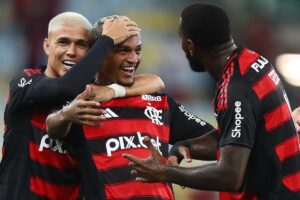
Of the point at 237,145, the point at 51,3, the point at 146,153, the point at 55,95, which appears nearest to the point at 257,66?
the point at 237,145

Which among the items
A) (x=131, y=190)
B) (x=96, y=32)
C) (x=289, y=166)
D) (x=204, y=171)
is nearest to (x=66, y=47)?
(x=96, y=32)

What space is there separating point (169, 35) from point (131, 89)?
4.48 meters

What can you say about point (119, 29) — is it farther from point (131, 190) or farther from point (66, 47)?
point (131, 190)

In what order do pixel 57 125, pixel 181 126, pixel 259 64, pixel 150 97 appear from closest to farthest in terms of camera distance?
Result: pixel 259 64 → pixel 57 125 → pixel 150 97 → pixel 181 126

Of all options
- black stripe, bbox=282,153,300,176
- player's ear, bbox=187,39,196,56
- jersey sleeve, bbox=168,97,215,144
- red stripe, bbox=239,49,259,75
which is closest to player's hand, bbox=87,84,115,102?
jersey sleeve, bbox=168,97,215,144

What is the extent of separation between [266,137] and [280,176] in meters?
0.22

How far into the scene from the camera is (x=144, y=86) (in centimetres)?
447

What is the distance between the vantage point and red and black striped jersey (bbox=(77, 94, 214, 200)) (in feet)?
13.4

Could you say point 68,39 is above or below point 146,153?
above

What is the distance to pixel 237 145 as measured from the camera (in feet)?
11.8

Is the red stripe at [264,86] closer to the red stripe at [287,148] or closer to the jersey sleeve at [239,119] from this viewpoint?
the jersey sleeve at [239,119]

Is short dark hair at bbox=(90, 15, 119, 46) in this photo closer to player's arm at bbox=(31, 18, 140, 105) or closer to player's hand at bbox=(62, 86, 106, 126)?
player's arm at bbox=(31, 18, 140, 105)

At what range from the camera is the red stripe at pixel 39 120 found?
429cm

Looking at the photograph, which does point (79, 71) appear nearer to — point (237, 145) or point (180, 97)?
point (237, 145)
